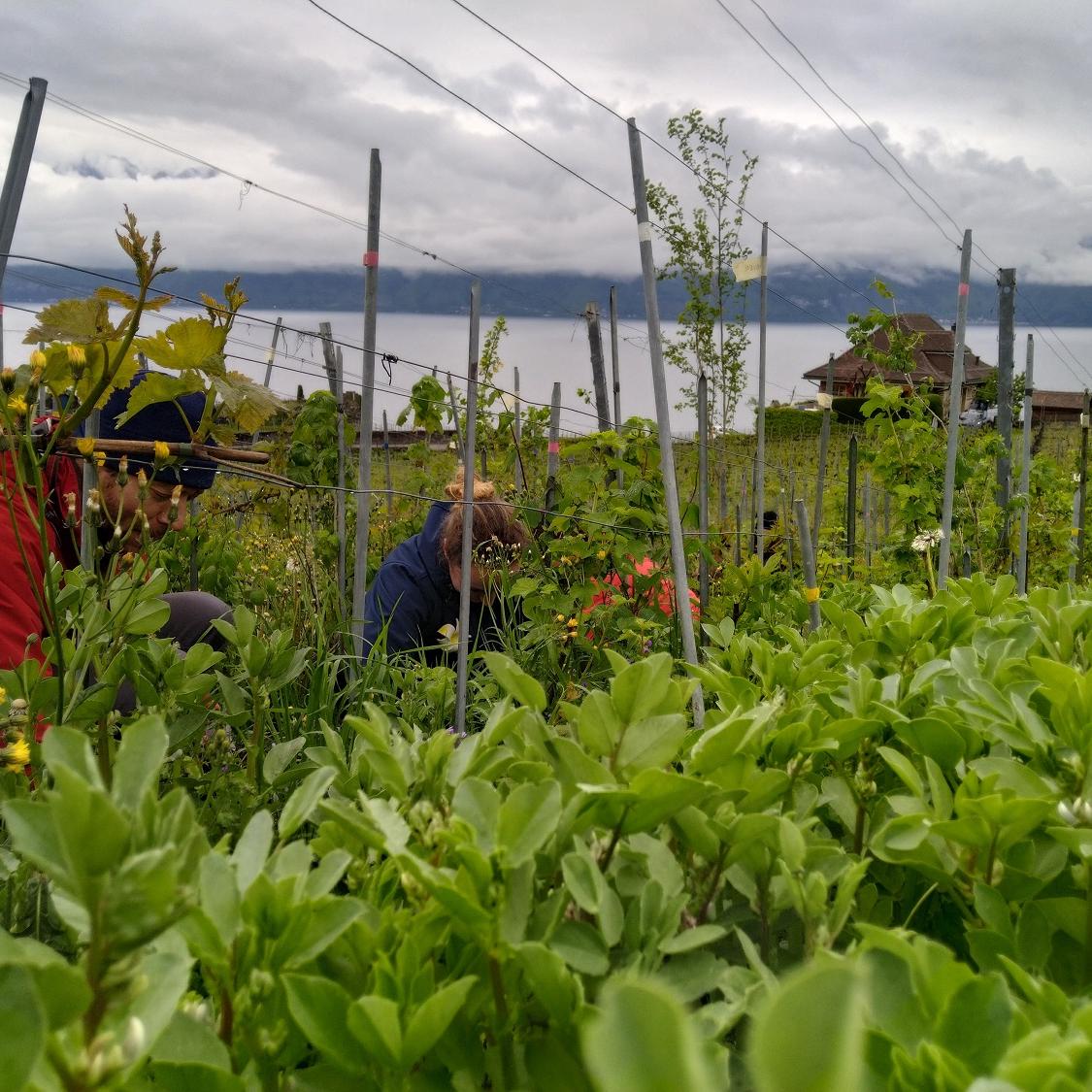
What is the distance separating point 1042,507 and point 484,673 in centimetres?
811

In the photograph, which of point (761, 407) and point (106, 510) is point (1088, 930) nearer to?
point (106, 510)

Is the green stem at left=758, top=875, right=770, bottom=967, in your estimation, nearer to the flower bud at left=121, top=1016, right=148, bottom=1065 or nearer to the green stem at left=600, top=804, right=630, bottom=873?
the green stem at left=600, top=804, right=630, bottom=873

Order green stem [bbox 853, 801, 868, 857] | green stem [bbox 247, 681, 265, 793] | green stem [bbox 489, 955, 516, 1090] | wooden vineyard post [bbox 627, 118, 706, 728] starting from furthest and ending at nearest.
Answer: wooden vineyard post [bbox 627, 118, 706, 728]
green stem [bbox 247, 681, 265, 793]
green stem [bbox 853, 801, 868, 857]
green stem [bbox 489, 955, 516, 1090]

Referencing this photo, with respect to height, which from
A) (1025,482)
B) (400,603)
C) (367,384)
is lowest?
(400,603)

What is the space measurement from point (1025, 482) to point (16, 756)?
26.3 ft

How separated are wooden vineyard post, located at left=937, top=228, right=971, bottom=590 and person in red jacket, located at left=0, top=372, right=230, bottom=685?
3.93 metres

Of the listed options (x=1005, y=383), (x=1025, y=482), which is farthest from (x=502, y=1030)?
(x=1025, y=482)

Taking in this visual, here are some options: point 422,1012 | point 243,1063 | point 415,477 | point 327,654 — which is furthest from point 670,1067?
point 415,477

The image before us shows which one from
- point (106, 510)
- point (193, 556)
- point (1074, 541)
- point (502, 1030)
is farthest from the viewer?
point (1074, 541)

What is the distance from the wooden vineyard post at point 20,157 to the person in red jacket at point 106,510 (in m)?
0.73

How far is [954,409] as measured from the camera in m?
5.60

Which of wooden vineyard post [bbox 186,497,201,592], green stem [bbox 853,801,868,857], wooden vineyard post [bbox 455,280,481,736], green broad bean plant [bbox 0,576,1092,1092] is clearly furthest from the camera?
wooden vineyard post [bbox 186,497,201,592]

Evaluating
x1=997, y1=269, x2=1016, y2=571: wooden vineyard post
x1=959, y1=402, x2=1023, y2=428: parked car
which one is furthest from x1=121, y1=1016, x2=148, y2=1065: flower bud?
x1=959, y1=402, x2=1023, y2=428: parked car

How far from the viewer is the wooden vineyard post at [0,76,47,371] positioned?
9.47ft
